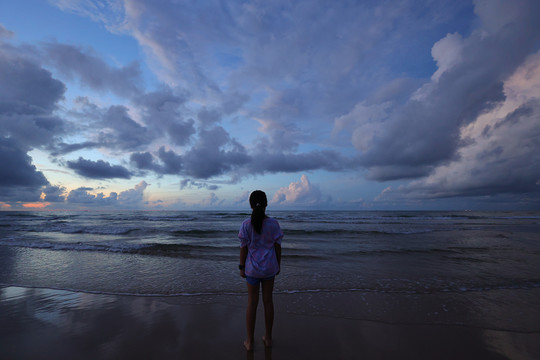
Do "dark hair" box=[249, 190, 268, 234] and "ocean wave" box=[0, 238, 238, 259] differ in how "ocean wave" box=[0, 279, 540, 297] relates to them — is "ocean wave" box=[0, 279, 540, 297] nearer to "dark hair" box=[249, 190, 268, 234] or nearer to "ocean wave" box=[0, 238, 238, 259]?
"dark hair" box=[249, 190, 268, 234]

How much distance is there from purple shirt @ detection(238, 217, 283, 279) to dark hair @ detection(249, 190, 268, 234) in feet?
0.27

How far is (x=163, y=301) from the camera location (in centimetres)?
556

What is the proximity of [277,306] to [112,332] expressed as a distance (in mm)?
3105

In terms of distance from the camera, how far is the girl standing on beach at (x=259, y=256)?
11.5ft

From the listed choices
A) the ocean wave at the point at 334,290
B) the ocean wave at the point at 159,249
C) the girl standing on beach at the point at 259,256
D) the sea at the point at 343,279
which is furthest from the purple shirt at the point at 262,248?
the ocean wave at the point at 159,249

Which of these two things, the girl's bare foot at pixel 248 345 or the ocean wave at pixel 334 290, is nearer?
the girl's bare foot at pixel 248 345

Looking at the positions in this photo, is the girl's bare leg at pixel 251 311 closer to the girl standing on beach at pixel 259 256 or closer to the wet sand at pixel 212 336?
the girl standing on beach at pixel 259 256

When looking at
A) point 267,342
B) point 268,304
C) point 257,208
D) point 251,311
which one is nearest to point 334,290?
point 267,342

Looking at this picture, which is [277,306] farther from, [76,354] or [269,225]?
[76,354]

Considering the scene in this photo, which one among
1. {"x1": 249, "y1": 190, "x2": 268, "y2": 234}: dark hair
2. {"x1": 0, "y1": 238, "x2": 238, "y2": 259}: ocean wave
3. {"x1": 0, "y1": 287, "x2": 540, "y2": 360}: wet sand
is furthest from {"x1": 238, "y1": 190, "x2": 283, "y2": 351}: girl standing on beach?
{"x1": 0, "y1": 238, "x2": 238, "y2": 259}: ocean wave

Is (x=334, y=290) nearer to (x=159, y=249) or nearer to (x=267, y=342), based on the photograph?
(x=267, y=342)

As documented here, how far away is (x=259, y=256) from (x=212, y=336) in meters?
1.78

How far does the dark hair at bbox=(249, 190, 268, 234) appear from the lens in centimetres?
350

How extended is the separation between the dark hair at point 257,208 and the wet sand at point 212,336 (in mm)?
1879
